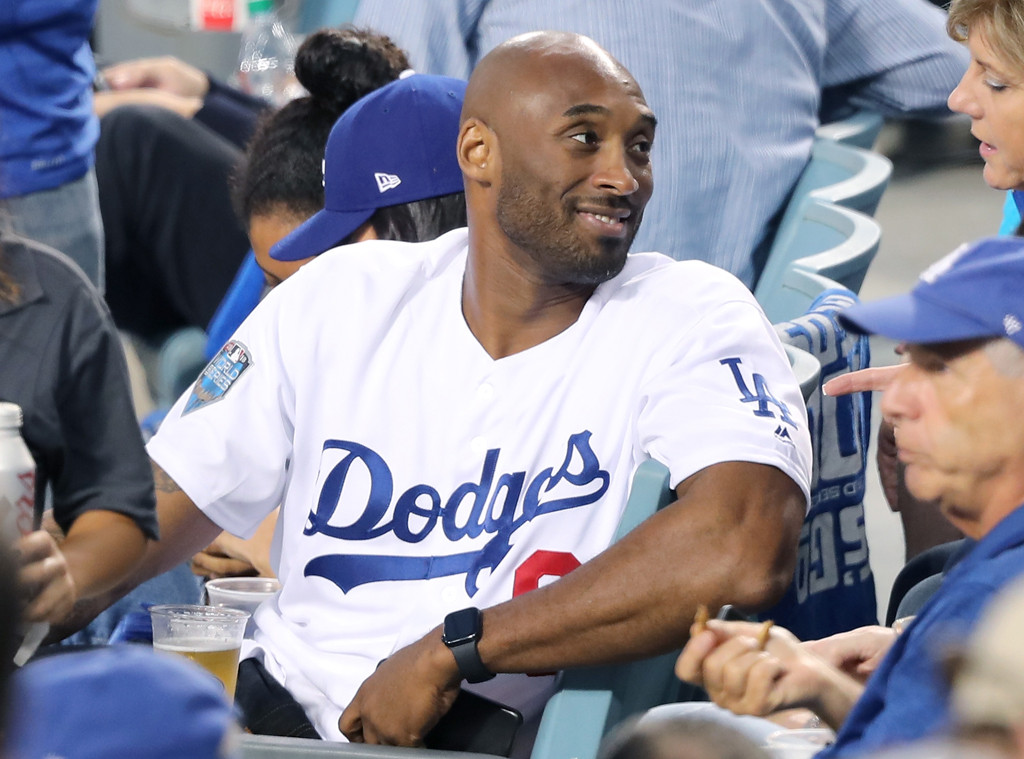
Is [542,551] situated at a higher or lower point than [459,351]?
lower

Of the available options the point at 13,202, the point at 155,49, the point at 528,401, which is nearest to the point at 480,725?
the point at 528,401

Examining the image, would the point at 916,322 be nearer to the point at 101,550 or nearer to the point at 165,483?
the point at 101,550

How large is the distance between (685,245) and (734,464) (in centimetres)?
157

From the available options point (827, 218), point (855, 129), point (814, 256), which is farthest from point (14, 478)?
point (855, 129)

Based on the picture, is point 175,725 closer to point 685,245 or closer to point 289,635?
point 289,635

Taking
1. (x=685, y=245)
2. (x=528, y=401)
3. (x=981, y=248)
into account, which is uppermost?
(x=981, y=248)

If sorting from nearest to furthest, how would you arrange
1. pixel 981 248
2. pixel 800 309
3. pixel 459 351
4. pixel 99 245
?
1. pixel 981 248
2. pixel 459 351
3. pixel 800 309
4. pixel 99 245

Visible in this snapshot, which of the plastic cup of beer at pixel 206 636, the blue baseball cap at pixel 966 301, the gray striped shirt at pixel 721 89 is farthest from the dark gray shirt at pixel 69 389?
the gray striped shirt at pixel 721 89

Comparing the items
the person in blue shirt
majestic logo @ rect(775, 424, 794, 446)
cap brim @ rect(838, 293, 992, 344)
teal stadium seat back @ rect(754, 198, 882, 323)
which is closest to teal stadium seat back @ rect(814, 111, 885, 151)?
teal stadium seat back @ rect(754, 198, 882, 323)

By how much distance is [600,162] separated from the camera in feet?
6.88

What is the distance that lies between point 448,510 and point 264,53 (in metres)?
4.46

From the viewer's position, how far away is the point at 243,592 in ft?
7.32

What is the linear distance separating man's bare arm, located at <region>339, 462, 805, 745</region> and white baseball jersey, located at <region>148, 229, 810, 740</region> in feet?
0.18

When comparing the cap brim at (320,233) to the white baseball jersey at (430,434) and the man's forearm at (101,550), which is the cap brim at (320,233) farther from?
the man's forearm at (101,550)
